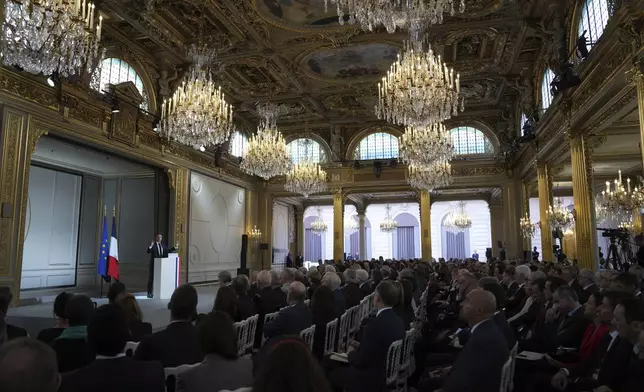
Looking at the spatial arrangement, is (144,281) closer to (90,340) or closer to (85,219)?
(85,219)

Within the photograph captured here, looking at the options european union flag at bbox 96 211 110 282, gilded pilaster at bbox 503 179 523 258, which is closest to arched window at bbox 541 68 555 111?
gilded pilaster at bbox 503 179 523 258

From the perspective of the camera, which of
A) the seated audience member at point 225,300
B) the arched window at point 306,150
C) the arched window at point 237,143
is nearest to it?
the seated audience member at point 225,300

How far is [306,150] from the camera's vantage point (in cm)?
2141

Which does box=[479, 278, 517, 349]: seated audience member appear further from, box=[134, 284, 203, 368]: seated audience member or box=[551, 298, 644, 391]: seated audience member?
box=[134, 284, 203, 368]: seated audience member

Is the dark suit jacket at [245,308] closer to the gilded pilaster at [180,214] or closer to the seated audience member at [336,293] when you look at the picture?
the seated audience member at [336,293]

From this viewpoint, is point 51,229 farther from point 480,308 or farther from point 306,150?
point 480,308

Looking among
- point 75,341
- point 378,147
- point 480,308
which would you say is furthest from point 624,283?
point 378,147

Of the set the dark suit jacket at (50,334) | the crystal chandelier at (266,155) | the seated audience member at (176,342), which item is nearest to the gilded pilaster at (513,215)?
the crystal chandelier at (266,155)

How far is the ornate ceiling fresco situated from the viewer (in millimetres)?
11383

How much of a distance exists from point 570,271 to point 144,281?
42.1ft

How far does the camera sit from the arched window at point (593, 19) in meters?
9.27

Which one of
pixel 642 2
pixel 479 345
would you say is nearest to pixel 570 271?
pixel 642 2

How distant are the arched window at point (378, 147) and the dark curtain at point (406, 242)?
12.1 meters

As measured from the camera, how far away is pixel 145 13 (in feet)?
36.6
